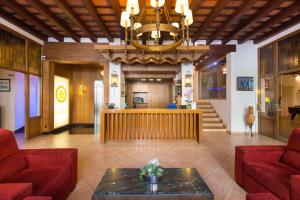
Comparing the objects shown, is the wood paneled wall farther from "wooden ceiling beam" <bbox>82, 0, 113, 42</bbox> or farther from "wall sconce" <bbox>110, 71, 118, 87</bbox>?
"wooden ceiling beam" <bbox>82, 0, 113, 42</bbox>

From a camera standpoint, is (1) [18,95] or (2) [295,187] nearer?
(2) [295,187]

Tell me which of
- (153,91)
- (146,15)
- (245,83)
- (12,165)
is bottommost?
(12,165)

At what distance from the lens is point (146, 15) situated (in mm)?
5164

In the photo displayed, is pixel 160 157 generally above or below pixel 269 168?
below

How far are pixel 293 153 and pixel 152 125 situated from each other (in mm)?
3886

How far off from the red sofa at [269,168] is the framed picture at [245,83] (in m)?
4.78

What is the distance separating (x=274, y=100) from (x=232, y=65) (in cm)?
194

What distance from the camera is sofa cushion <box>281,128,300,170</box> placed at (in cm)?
254

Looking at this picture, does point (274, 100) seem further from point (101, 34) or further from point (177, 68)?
point (101, 34)

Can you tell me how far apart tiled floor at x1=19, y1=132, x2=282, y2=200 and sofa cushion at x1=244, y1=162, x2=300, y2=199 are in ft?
1.36

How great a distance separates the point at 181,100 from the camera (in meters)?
7.70

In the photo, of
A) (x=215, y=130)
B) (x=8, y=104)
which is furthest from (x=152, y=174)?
(x=8, y=104)

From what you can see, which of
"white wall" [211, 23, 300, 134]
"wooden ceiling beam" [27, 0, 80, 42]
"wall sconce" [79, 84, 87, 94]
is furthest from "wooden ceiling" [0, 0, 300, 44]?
"wall sconce" [79, 84, 87, 94]

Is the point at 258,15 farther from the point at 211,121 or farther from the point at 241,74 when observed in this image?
the point at 211,121
